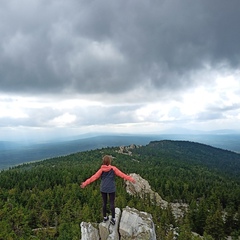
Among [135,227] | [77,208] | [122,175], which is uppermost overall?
[122,175]

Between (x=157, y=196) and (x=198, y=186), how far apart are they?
26710 mm

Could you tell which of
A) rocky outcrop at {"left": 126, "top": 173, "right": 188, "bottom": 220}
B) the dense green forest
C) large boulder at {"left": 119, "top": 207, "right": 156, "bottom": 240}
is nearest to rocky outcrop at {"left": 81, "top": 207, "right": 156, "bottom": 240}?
large boulder at {"left": 119, "top": 207, "right": 156, "bottom": 240}

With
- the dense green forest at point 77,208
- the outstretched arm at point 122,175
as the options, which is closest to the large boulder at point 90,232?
the outstretched arm at point 122,175

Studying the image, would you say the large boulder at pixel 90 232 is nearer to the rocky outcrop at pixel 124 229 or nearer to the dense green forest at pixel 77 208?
the rocky outcrop at pixel 124 229

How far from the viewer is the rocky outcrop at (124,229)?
68.8 ft

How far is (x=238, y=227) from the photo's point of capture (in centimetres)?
7800

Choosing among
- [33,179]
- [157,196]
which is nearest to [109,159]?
[157,196]

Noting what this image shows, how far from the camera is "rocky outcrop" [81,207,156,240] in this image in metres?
21.0

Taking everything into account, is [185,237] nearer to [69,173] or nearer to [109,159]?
[109,159]

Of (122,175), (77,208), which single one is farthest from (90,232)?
(77,208)

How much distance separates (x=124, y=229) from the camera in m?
21.2

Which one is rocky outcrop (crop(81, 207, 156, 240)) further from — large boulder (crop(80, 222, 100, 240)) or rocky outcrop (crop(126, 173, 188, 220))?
rocky outcrop (crop(126, 173, 188, 220))

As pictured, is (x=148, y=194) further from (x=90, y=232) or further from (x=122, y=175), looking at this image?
(x=122, y=175)

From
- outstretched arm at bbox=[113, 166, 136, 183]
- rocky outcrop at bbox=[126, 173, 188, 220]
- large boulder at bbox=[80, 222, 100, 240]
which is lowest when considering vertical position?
rocky outcrop at bbox=[126, 173, 188, 220]
